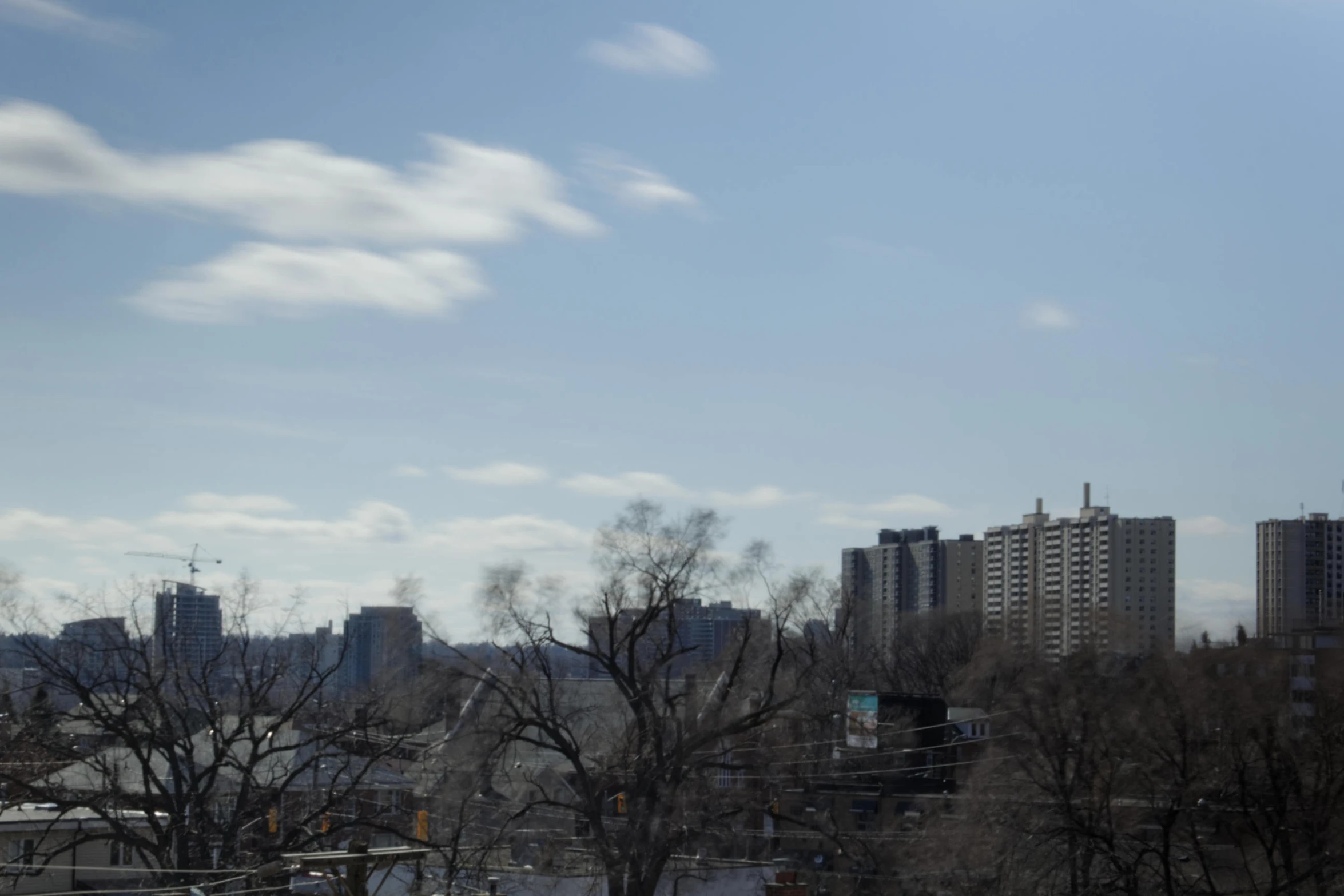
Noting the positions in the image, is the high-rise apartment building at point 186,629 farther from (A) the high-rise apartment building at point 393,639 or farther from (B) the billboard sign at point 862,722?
(B) the billboard sign at point 862,722

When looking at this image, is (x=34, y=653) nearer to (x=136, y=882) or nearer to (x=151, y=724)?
(x=151, y=724)

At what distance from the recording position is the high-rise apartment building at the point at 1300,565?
7188cm

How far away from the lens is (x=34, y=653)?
29.4 m

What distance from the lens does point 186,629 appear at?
3584 centimetres

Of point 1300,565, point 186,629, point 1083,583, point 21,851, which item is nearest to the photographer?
point 21,851

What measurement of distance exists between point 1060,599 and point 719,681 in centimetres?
1409

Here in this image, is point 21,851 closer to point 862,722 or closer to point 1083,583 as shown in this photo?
point 862,722

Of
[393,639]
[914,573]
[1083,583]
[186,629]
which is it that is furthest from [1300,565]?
[186,629]

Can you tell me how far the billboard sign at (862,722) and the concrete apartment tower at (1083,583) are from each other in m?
5.61

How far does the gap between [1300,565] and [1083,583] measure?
22628mm

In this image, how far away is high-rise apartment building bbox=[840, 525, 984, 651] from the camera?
114 m

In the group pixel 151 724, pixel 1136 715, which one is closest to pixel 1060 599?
pixel 1136 715

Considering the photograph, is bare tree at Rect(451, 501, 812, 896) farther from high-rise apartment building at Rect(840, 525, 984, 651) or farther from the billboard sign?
high-rise apartment building at Rect(840, 525, 984, 651)

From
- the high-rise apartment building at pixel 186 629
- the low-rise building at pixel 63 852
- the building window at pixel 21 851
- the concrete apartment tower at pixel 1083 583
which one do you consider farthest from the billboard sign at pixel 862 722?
the building window at pixel 21 851
